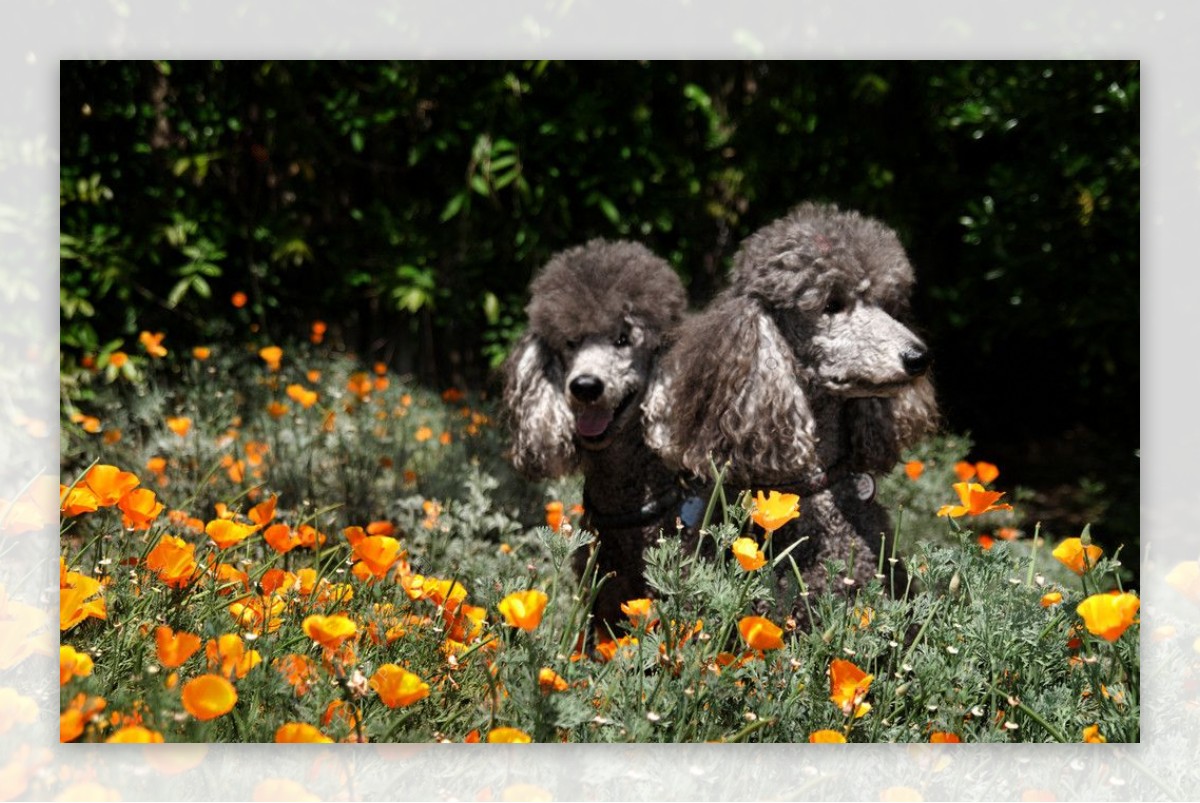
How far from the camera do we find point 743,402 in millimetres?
2043

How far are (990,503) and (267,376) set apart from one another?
8.92 ft

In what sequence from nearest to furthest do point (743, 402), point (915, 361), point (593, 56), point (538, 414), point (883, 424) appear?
point (915, 361) < point (743, 402) < point (883, 424) < point (538, 414) < point (593, 56)

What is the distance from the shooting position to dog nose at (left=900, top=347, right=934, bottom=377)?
6.32ft

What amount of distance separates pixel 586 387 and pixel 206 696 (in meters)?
1.07

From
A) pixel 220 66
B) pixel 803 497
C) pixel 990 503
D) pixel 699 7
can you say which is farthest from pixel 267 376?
pixel 990 503

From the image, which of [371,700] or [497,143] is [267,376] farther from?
[371,700]

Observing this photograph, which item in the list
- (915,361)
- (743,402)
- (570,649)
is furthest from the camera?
(743,402)

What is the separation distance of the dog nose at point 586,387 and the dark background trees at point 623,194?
3.80 feet

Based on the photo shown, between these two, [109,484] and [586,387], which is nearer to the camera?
[109,484]

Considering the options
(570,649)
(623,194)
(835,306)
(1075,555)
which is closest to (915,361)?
(835,306)

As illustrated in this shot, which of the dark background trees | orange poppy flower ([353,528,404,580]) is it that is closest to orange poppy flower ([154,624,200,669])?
orange poppy flower ([353,528,404,580])

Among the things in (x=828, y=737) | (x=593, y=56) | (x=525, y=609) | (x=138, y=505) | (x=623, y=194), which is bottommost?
(x=828, y=737)

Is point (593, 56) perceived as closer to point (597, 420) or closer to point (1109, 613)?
point (597, 420)

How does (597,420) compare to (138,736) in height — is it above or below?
above
